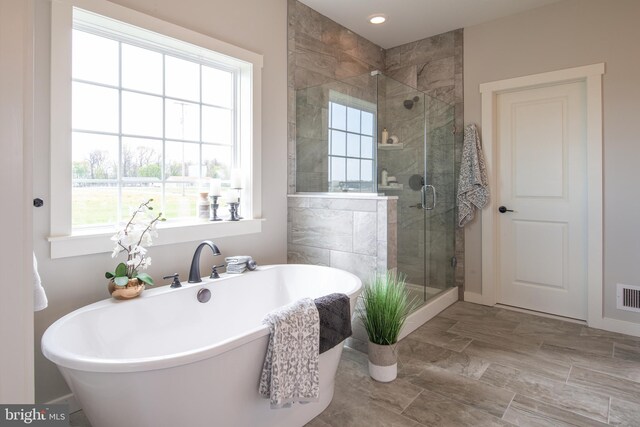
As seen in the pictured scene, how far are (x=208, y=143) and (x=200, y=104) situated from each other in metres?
0.28

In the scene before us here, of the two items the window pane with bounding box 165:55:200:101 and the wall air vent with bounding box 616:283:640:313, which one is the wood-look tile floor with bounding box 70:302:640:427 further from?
the window pane with bounding box 165:55:200:101

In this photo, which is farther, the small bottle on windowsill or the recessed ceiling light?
the recessed ceiling light

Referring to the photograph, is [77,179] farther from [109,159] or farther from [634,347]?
[634,347]

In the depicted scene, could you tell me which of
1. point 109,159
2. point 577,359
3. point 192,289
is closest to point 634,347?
point 577,359

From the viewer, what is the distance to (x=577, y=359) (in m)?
2.46

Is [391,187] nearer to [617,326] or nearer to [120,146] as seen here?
[120,146]

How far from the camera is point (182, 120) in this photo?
2.49 metres

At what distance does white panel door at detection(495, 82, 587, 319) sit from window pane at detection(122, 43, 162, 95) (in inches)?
121

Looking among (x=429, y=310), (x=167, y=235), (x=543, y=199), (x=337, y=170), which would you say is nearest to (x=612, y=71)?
(x=543, y=199)

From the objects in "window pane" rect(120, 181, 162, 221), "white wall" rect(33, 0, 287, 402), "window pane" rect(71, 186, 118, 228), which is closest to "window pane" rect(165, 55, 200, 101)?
"white wall" rect(33, 0, 287, 402)

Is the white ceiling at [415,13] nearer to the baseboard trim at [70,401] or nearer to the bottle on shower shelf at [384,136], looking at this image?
the bottle on shower shelf at [384,136]

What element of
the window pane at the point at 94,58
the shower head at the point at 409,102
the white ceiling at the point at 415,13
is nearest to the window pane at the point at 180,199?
the window pane at the point at 94,58

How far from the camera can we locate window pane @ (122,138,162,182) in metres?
2.21

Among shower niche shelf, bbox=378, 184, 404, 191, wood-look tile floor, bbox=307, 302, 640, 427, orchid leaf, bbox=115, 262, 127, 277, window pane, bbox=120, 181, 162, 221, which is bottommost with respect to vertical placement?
A: wood-look tile floor, bbox=307, 302, 640, 427
